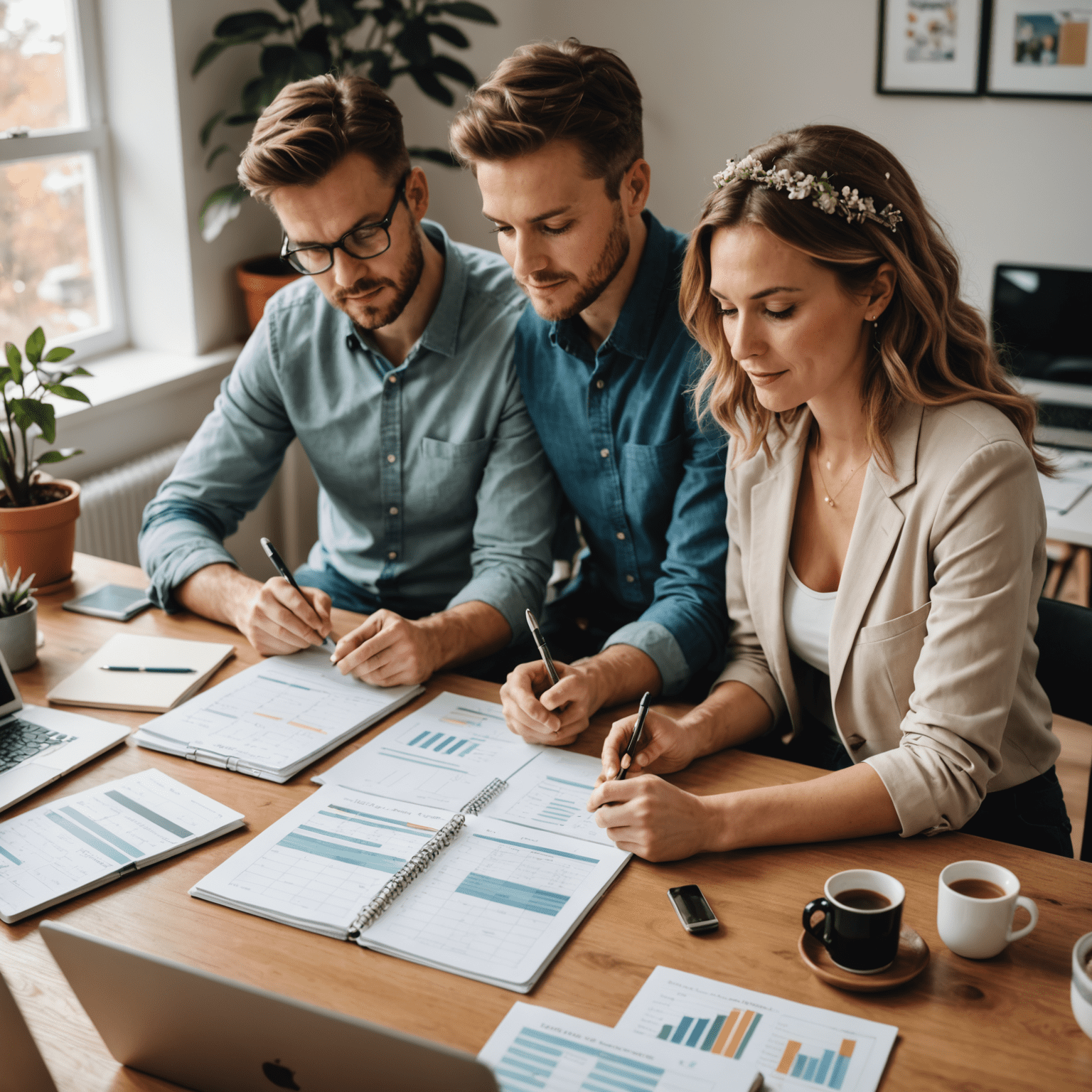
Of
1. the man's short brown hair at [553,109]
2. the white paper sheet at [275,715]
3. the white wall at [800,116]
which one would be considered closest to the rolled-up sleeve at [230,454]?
the white paper sheet at [275,715]

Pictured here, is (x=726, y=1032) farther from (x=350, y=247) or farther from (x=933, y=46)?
(x=933, y=46)

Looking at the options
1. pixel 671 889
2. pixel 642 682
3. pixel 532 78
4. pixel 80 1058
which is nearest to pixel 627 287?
pixel 532 78

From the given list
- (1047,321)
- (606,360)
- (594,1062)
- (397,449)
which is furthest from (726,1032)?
(1047,321)

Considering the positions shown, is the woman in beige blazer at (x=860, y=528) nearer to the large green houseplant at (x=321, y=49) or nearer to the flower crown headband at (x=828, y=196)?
the flower crown headband at (x=828, y=196)

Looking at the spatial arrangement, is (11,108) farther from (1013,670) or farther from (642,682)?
(1013,670)

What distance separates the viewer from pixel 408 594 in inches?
82.3

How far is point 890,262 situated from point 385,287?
83cm

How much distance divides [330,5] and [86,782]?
2.27 meters

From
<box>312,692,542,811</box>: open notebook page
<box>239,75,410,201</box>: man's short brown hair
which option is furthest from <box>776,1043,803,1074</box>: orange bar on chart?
<box>239,75,410,201</box>: man's short brown hair

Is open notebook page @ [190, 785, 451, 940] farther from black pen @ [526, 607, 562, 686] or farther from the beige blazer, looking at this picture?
the beige blazer

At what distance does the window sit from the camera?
8.80ft

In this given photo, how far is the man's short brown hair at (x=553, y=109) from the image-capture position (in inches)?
64.0

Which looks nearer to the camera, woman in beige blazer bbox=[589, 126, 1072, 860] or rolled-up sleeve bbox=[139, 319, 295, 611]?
woman in beige blazer bbox=[589, 126, 1072, 860]

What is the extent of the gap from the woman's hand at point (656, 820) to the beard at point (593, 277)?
2.67ft
